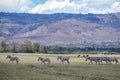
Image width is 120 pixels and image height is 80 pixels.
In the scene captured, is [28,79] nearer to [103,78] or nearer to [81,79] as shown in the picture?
[81,79]

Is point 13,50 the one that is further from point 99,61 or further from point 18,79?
point 18,79

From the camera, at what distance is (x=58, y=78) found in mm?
34531

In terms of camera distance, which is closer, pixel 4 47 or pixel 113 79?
pixel 113 79

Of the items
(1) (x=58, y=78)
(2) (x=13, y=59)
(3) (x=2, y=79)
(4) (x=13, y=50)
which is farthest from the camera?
(4) (x=13, y=50)

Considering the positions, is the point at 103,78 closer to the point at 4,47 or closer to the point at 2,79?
the point at 2,79

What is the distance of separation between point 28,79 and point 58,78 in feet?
12.0

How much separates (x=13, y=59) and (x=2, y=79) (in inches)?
1192

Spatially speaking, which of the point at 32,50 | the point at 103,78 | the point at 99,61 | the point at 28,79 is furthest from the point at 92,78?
the point at 32,50

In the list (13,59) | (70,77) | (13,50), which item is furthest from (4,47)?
(70,77)

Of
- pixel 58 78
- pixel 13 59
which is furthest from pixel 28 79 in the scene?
pixel 13 59

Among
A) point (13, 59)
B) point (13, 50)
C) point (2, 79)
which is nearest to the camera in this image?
point (2, 79)

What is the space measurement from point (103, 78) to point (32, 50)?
93.0 meters

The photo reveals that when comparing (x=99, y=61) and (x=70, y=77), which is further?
(x=99, y=61)

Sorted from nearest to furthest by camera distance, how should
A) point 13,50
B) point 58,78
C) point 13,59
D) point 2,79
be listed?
point 2,79 < point 58,78 < point 13,59 < point 13,50
